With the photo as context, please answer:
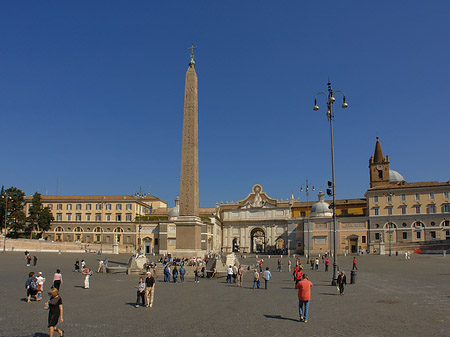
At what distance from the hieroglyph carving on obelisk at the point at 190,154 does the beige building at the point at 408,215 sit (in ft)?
101

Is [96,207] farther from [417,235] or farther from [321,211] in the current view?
[417,235]

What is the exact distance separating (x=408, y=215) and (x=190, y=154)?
3607 centimetres

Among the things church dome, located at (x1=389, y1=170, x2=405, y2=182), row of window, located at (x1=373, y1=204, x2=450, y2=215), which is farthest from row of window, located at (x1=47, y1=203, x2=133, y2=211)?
church dome, located at (x1=389, y1=170, x2=405, y2=182)

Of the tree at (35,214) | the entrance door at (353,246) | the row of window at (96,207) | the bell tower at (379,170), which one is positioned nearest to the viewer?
the entrance door at (353,246)

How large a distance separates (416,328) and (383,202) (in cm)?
4972

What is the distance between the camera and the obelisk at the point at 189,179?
29.6 meters

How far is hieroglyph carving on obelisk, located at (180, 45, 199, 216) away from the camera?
1162 inches

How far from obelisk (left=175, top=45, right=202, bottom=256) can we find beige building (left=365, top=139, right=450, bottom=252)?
2957cm

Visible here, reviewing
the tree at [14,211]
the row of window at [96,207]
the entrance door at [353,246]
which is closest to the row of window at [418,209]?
the entrance door at [353,246]

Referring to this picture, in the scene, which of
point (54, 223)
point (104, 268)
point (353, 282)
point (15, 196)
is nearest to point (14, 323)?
point (353, 282)

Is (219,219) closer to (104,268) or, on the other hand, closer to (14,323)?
(104,268)

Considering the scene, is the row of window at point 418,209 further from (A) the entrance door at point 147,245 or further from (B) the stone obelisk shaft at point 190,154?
(B) the stone obelisk shaft at point 190,154

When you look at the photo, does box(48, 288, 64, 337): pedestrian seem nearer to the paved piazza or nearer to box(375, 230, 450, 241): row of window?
the paved piazza

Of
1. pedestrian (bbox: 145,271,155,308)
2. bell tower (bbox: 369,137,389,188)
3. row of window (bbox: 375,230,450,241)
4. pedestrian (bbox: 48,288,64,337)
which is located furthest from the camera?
bell tower (bbox: 369,137,389,188)
